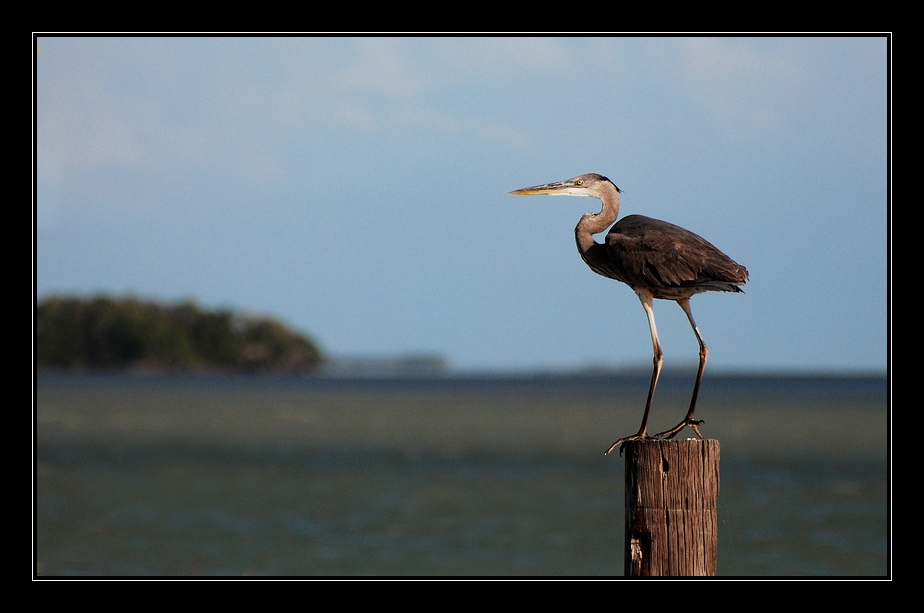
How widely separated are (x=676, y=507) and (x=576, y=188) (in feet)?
6.56

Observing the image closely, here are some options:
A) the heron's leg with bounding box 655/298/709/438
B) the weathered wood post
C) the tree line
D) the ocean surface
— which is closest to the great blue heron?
the heron's leg with bounding box 655/298/709/438

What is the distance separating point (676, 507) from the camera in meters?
4.68

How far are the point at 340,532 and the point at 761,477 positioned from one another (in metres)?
16.9

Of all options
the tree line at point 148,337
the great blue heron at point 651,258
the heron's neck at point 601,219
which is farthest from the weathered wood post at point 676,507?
the tree line at point 148,337

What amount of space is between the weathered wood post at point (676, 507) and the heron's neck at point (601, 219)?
152 centimetres

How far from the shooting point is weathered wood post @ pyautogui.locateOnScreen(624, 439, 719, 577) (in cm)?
467

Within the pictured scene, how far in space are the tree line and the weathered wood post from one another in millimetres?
144646

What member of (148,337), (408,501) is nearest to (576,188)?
(408,501)

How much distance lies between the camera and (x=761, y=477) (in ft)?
111

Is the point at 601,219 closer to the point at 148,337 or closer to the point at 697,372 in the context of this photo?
the point at 697,372

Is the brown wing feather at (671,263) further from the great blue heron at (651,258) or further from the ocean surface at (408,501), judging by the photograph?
the ocean surface at (408,501)
